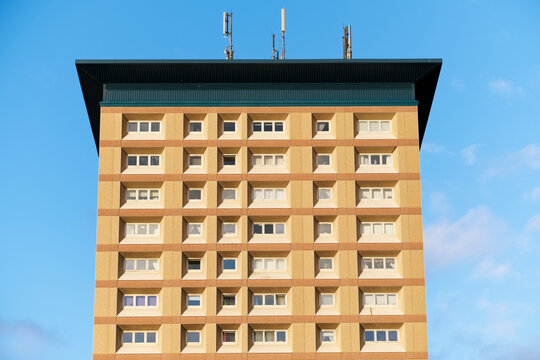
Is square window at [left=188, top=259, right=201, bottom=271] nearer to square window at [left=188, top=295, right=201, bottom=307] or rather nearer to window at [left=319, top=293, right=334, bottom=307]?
A: square window at [left=188, top=295, right=201, bottom=307]

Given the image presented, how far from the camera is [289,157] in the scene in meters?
80.1

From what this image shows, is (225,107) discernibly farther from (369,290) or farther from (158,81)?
(369,290)

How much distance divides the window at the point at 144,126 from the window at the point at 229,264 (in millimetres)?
12857

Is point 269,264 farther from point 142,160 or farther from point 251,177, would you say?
point 142,160

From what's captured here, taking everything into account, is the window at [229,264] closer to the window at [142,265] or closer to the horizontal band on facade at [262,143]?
the window at [142,265]

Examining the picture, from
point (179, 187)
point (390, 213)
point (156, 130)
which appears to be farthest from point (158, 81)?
point (390, 213)

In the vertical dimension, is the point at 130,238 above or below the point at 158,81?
below

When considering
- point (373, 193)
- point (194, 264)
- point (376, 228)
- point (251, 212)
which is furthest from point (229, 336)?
point (373, 193)

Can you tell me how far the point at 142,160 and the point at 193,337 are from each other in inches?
619

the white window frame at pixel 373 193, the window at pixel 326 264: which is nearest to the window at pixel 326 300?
the window at pixel 326 264

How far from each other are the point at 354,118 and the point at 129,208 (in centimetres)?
2061

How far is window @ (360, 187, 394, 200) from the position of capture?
80062 mm

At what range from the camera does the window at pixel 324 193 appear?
7975cm

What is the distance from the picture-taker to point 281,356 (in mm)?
75438
